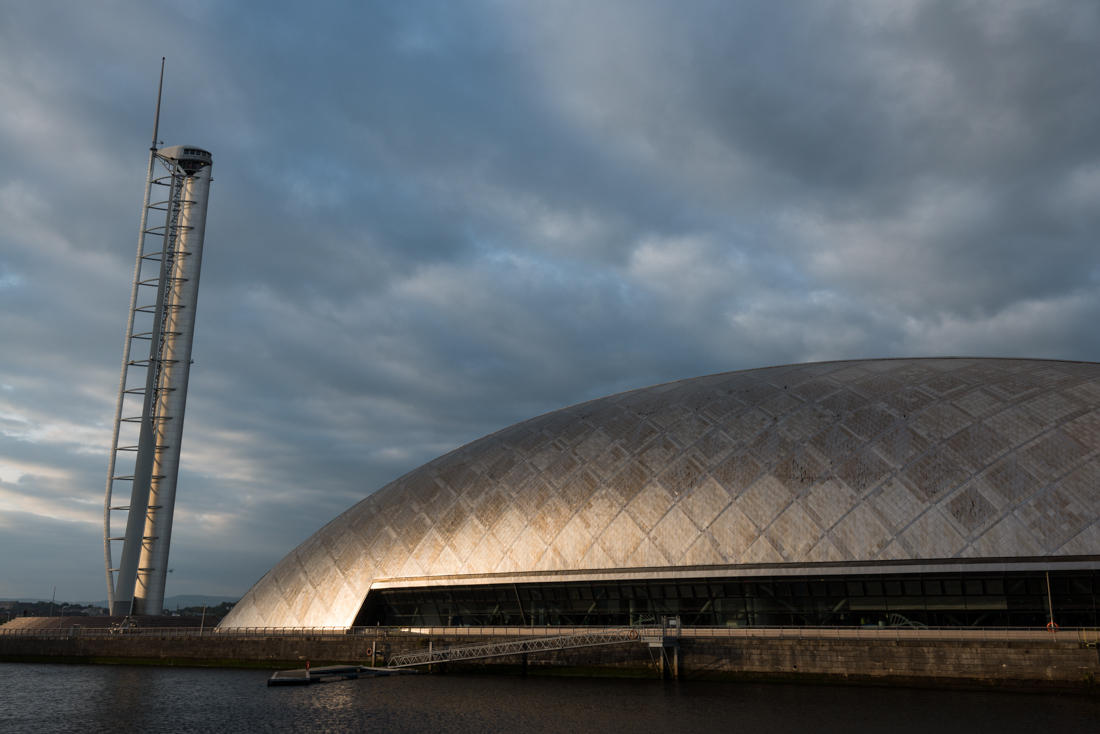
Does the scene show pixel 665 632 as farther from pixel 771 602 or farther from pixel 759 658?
pixel 771 602

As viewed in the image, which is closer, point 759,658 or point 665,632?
point 759,658

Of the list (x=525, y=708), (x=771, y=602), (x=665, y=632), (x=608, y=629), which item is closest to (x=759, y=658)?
(x=771, y=602)

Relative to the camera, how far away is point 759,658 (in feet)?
119

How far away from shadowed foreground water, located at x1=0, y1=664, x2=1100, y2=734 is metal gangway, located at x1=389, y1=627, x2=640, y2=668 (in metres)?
1.82

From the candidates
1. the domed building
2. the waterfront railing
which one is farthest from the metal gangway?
the domed building

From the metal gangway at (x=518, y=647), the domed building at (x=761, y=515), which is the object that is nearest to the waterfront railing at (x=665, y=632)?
the metal gangway at (x=518, y=647)

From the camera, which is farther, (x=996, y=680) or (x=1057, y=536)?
(x=1057, y=536)

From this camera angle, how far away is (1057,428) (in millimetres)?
41438

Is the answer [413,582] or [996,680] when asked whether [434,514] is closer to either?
[413,582]

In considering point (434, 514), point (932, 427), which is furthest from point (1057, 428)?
point (434, 514)

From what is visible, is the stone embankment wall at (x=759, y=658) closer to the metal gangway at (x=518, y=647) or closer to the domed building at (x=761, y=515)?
the metal gangway at (x=518, y=647)

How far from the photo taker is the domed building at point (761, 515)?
37625mm

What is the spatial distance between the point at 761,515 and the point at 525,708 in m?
16.9

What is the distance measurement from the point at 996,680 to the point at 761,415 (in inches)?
744
